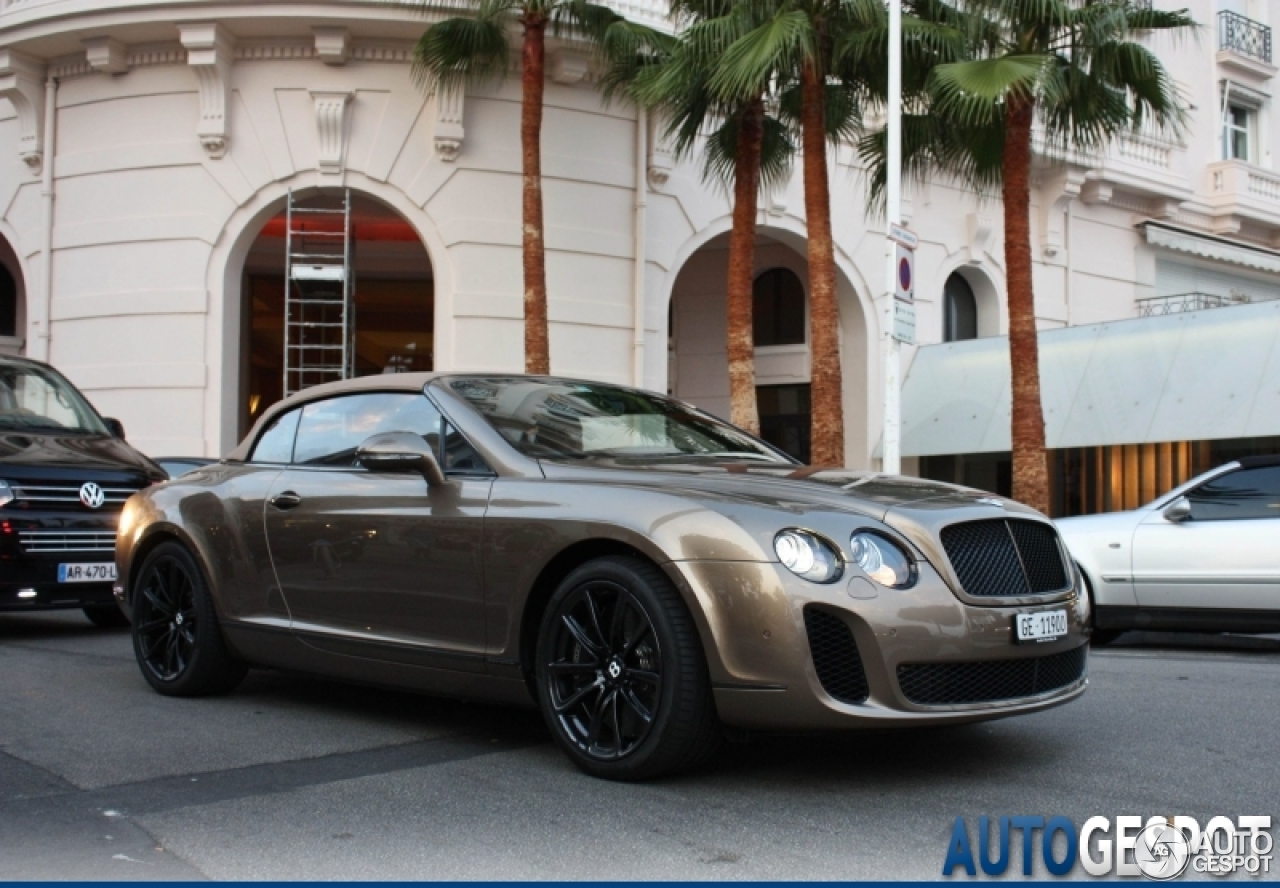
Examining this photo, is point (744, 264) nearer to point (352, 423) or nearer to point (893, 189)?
point (893, 189)

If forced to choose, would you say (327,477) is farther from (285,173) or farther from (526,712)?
(285,173)

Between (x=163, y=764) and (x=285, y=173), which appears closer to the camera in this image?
(x=163, y=764)

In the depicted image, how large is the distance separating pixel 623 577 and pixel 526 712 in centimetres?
167

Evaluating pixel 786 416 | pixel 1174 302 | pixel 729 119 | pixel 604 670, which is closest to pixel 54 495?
pixel 604 670

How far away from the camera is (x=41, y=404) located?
994 centimetres

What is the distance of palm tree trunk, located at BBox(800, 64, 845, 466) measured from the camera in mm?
14383

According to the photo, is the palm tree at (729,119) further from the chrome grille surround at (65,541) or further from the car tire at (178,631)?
the car tire at (178,631)

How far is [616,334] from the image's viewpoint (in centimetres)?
1866

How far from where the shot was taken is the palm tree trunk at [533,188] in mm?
16219

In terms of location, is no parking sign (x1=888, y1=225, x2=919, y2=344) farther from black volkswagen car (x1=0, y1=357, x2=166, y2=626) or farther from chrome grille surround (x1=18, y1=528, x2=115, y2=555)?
chrome grille surround (x1=18, y1=528, x2=115, y2=555)

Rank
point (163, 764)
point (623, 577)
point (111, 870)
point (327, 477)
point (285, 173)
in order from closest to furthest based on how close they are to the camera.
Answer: point (111, 870) → point (623, 577) → point (163, 764) → point (327, 477) → point (285, 173)

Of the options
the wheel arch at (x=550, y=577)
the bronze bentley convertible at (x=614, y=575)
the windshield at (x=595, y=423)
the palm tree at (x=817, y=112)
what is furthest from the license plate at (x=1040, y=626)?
the palm tree at (x=817, y=112)

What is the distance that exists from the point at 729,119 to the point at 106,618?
889 cm

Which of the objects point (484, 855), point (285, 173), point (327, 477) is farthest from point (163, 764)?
point (285, 173)
